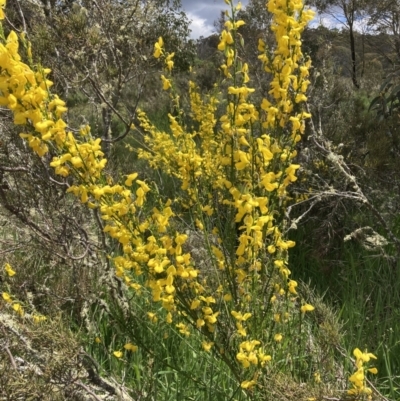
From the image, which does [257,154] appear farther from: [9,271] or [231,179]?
[9,271]

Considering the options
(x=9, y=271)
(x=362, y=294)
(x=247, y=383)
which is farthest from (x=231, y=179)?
(x=362, y=294)

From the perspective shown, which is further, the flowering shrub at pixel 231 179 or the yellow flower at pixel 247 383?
the yellow flower at pixel 247 383

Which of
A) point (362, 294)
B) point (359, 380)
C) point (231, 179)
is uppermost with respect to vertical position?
point (231, 179)

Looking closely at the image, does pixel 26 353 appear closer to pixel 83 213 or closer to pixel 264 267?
pixel 264 267

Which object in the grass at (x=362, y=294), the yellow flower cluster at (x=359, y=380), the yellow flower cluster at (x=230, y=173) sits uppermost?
the yellow flower cluster at (x=230, y=173)

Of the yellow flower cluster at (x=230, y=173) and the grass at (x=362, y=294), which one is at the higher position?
the yellow flower cluster at (x=230, y=173)

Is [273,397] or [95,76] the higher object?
[95,76]

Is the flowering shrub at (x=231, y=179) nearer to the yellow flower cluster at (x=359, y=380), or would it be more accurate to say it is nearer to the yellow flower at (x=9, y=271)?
the yellow flower cluster at (x=359, y=380)

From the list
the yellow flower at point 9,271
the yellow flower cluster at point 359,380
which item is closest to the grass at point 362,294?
the yellow flower cluster at point 359,380

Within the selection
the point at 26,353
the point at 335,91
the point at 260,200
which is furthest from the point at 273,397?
the point at 335,91

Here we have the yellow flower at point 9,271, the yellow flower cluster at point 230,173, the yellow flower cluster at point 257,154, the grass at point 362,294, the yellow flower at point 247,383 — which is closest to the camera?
the yellow flower cluster at point 230,173

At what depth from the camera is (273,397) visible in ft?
5.48

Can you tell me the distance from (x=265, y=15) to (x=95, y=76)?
3.57m

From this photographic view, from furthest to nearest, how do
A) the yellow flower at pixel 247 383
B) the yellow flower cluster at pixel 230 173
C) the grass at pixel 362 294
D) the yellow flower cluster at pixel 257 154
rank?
the grass at pixel 362 294
the yellow flower at pixel 247 383
the yellow flower cluster at pixel 257 154
the yellow flower cluster at pixel 230 173
